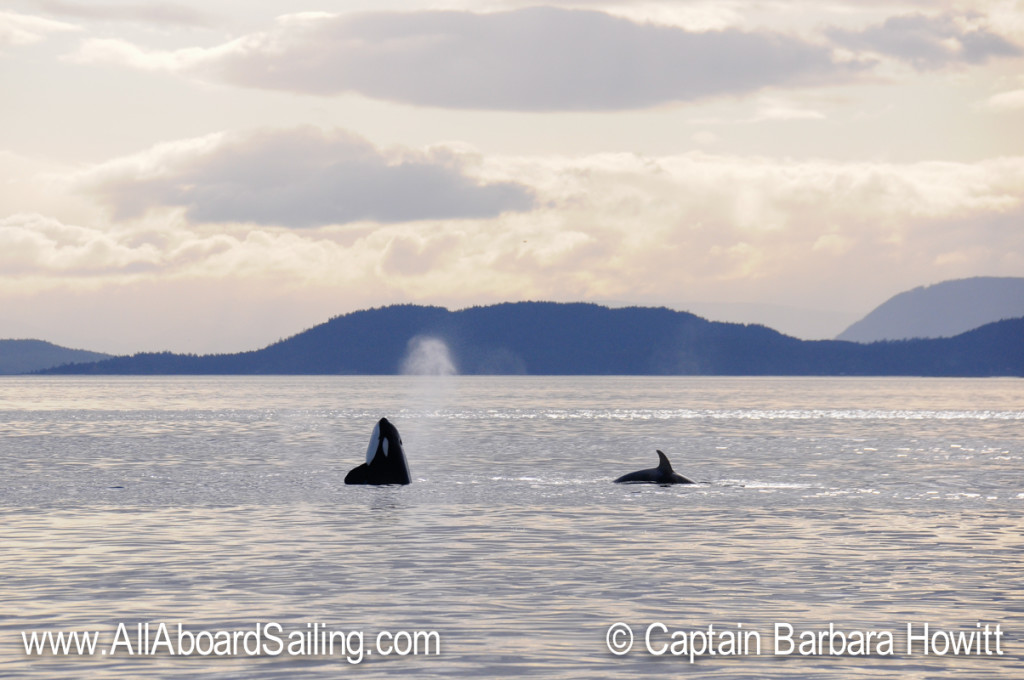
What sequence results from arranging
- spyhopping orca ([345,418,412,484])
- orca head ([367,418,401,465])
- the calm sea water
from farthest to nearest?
1. spyhopping orca ([345,418,412,484])
2. orca head ([367,418,401,465])
3. the calm sea water

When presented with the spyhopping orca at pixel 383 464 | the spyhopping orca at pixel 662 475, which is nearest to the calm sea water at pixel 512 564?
the spyhopping orca at pixel 662 475

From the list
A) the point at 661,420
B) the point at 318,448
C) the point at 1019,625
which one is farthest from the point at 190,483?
the point at 661,420

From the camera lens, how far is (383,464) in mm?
40000

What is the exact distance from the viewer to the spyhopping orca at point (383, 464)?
39.4m

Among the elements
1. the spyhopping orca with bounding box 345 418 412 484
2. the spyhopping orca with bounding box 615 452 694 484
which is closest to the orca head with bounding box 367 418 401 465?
the spyhopping orca with bounding box 345 418 412 484

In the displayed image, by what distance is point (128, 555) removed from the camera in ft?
78.5

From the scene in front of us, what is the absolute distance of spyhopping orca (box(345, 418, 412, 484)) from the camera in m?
39.4

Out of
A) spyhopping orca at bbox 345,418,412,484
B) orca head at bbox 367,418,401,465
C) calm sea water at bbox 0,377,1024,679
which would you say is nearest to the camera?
calm sea water at bbox 0,377,1024,679

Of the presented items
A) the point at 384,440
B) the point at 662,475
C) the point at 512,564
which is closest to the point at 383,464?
the point at 384,440

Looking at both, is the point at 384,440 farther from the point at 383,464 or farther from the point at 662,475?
the point at 662,475

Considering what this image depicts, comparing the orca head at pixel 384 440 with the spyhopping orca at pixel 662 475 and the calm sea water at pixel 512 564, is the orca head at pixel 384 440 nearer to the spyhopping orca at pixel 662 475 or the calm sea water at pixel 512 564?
the calm sea water at pixel 512 564

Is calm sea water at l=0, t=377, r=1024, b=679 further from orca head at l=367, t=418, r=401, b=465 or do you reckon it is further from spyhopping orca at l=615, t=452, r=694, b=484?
orca head at l=367, t=418, r=401, b=465

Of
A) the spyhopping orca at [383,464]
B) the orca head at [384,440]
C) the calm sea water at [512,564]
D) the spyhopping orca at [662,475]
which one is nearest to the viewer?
the calm sea water at [512,564]

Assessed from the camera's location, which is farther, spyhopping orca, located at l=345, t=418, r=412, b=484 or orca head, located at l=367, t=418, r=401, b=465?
spyhopping orca, located at l=345, t=418, r=412, b=484
